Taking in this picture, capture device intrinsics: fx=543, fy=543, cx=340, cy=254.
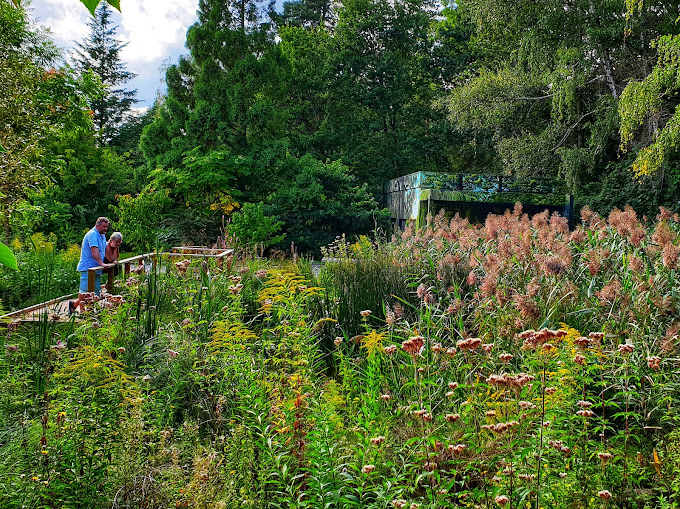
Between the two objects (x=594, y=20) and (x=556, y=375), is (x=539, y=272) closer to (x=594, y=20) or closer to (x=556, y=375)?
(x=556, y=375)

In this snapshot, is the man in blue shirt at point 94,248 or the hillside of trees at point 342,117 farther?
the hillside of trees at point 342,117

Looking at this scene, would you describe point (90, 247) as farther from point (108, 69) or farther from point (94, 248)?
point (108, 69)

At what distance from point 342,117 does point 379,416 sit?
22.7 m

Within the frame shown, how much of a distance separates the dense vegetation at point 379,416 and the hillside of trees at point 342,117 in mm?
5651

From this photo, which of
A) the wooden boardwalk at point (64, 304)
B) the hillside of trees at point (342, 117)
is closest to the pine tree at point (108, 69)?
the hillside of trees at point (342, 117)

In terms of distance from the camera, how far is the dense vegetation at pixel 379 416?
223cm

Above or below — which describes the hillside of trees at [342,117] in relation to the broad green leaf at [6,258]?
above

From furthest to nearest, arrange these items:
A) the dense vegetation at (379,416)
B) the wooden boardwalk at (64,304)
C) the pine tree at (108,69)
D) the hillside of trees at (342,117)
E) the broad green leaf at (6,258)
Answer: the pine tree at (108,69), the hillside of trees at (342,117), the wooden boardwalk at (64,304), the dense vegetation at (379,416), the broad green leaf at (6,258)

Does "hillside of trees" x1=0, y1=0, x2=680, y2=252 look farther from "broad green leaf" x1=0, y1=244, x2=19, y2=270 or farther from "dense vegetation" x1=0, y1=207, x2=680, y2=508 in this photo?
"broad green leaf" x1=0, y1=244, x2=19, y2=270

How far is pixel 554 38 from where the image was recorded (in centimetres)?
1487

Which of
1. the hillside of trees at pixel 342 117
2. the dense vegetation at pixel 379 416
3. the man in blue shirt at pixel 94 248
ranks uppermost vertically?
the hillside of trees at pixel 342 117

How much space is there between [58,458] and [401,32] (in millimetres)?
24489

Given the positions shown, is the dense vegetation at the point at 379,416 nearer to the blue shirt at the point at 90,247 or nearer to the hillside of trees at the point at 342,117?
the blue shirt at the point at 90,247

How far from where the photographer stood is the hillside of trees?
A: 11391mm
